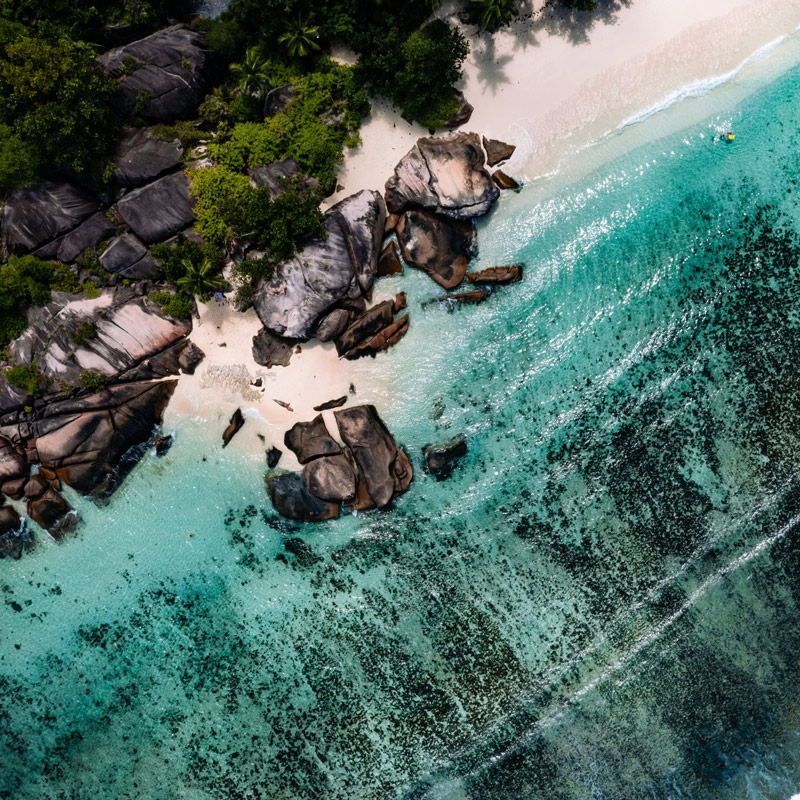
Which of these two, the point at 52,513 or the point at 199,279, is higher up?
the point at 199,279

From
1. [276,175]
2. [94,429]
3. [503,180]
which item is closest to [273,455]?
[94,429]

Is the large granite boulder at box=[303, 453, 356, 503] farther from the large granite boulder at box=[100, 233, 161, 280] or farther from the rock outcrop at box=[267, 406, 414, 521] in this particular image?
the large granite boulder at box=[100, 233, 161, 280]

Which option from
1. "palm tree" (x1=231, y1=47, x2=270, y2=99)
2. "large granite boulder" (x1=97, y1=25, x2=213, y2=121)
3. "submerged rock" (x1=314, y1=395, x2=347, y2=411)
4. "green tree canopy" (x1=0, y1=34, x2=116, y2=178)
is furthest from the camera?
"submerged rock" (x1=314, y1=395, x2=347, y2=411)

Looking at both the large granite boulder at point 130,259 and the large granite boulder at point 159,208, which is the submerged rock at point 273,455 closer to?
the large granite boulder at point 130,259

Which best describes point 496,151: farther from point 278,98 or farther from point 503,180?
point 278,98

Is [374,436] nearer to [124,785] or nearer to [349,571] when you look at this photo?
[349,571]

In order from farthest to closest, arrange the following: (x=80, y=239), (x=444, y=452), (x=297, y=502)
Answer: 1. (x=444, y=452)
2. (x=297, y=502)
3. (x=80, y=239)

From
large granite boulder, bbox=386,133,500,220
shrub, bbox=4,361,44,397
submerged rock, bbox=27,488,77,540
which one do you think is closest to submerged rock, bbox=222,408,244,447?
submerged rock, bbox=27,488,77,540
